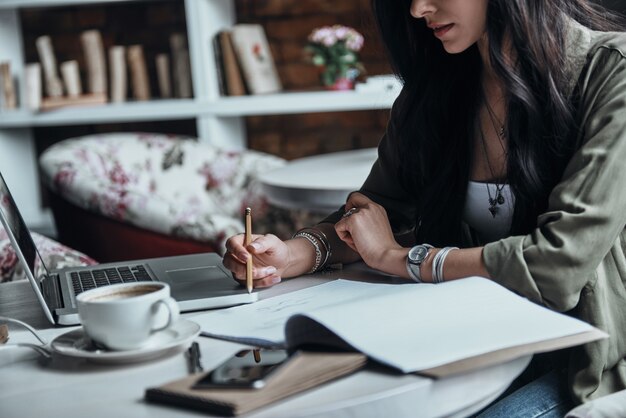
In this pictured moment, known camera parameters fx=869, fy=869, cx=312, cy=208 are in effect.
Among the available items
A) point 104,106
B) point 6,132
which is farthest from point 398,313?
point 6,132

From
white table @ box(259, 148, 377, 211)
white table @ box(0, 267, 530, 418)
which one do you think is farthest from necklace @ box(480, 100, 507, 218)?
white table @ box(259, 148, 377, 211)

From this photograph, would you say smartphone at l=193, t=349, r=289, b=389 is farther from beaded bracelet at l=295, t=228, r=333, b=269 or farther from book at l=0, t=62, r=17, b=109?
book at l=0, t=62, r=17, b=109

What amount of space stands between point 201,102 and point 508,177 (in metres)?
2.57

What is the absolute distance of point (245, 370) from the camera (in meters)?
0.80

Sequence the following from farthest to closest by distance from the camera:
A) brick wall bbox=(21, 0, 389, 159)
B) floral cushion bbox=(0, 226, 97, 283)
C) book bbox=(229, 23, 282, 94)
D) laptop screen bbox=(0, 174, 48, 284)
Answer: brick wall bbox=(21, 0, 389, 159)
book bbox=(229, 23, 282, 94)
floral cushion bbox=(0, 226, 97, 283)
laptop screen bbox=(0, 174, 48, 284)

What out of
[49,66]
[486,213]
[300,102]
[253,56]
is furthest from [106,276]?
[49,66]

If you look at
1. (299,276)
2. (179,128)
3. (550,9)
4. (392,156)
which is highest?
(550,9)

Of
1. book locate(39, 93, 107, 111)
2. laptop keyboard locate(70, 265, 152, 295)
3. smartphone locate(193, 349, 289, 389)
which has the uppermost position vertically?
smartphone locate(193, 349, 289, 389)

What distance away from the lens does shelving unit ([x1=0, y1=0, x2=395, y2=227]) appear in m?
3.61

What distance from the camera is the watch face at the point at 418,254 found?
1154 millimetres

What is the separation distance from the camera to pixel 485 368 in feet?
2.63

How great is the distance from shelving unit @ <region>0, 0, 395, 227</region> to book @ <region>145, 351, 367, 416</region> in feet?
8.84

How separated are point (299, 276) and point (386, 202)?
0.92ft

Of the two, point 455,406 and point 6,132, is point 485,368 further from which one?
point 6,132
